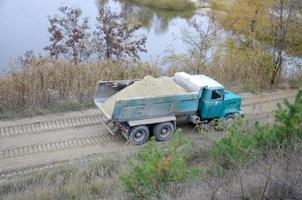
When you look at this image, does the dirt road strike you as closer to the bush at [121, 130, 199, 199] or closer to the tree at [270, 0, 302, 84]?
the bush at [121, 130, 199, 199]

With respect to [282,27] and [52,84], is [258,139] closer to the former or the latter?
[52,84]

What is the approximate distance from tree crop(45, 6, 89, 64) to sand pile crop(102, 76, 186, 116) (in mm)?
8881

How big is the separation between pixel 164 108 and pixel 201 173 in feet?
14.3

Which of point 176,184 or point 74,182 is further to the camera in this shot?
point 74,182

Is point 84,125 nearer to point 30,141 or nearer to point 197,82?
point 30,141

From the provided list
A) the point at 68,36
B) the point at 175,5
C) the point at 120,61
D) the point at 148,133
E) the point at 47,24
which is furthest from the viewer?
the point at 175,5

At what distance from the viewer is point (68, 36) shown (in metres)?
22.2

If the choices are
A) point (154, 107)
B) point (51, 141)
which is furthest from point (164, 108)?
point (51, 141)

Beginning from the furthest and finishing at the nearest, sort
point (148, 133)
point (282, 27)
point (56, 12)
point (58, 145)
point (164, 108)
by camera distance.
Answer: point (56, 12) → point (282, 27) → point (148, 133) → point (164, 108) → point (58, 145)

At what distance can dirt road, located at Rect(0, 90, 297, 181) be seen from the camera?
37.7 feet

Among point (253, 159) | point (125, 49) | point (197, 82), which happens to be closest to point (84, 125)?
point (197, 82)

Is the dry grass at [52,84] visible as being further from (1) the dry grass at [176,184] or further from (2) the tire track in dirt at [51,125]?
(1) the dry grass at [176,184]

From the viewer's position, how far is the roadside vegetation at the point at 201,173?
294 inches

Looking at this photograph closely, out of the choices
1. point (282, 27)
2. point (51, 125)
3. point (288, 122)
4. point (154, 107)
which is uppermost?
point (282, 27)
